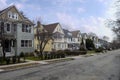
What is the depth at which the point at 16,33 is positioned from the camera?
3881 cm

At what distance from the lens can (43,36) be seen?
3972 centimetres

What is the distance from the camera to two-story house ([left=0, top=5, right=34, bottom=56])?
37406 mm

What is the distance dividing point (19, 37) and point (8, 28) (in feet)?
9.69

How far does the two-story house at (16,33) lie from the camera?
1473 inches

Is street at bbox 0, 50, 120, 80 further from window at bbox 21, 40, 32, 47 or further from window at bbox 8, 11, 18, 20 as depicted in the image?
window at bbox 8, 11, 18, 20

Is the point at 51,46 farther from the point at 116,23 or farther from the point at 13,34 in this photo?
the point at 116,23

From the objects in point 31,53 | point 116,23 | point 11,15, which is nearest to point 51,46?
point 31,53

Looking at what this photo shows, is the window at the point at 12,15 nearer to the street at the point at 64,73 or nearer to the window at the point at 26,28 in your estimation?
the window at the point at 26,28

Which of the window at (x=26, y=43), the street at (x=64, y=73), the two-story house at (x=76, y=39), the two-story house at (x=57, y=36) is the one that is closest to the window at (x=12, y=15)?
the window at (x=26, y=43)

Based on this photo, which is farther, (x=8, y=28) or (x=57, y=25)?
(x=57, y=25)

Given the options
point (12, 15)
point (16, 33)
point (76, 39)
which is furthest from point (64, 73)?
point (76, 39)

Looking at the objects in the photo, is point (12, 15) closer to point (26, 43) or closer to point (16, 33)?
point (16, 33)

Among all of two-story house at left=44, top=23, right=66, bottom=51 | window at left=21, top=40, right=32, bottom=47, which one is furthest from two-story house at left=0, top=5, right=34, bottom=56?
two-story house at left=44, top=23, right=66, bottom=51

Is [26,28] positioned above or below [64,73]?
above
